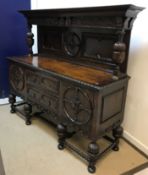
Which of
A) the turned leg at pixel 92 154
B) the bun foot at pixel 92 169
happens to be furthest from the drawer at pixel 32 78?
the bun foot at pixel 92 169

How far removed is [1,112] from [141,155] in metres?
1.84

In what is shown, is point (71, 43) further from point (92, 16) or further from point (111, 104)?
point (111, 104)

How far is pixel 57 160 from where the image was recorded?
6.40 feet

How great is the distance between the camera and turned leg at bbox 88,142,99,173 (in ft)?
5.81

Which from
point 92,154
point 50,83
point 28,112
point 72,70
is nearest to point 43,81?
point 50,83

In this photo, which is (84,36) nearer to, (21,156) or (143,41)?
(143,41)

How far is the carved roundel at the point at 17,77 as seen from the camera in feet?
8.07

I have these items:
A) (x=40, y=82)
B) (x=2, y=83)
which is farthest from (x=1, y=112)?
(x=40, y=82)

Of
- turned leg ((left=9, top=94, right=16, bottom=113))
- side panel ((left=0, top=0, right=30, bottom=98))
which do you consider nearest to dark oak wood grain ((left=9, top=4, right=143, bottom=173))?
turned leg ((left=9, top=94, right=16, bottom=113))

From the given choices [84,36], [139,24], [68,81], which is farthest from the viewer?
[84,36]

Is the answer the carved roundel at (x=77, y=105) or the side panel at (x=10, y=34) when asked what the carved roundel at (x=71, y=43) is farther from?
the side panel at (x=10, y=34)

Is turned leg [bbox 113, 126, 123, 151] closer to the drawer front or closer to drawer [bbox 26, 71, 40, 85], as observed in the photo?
the drawer front

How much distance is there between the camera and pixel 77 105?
1.79 metres

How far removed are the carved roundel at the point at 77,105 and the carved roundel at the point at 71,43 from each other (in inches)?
24.6
